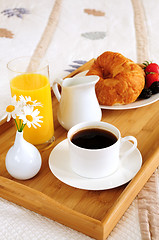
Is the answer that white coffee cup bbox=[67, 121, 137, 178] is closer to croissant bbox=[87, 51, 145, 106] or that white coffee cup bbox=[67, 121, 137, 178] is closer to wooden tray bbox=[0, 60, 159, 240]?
wooden tray bbox=[0, 60, 159, 240]

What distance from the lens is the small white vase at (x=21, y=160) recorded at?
731 millimetres

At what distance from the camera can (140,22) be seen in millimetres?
1934

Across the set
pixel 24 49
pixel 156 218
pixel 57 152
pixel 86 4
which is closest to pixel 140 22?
pixel 86 4

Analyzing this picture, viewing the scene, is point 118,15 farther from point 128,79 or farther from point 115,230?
point 115,230

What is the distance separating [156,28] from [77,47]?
1.78 feet

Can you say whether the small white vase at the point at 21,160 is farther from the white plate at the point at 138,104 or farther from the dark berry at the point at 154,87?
the dark berry at the point at 154,87

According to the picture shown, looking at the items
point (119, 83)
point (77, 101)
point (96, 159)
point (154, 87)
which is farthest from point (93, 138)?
point (154, 87)

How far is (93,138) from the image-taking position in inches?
29.5

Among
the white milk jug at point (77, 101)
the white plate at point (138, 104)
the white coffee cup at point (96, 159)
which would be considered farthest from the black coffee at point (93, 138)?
the white plate at point (138, 104)

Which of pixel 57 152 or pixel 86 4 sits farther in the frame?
pixel 86 4

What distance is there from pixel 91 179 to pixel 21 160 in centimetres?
16

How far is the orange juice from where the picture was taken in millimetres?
807

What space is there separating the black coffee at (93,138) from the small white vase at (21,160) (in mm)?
102

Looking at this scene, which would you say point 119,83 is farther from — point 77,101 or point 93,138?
point 93,138
